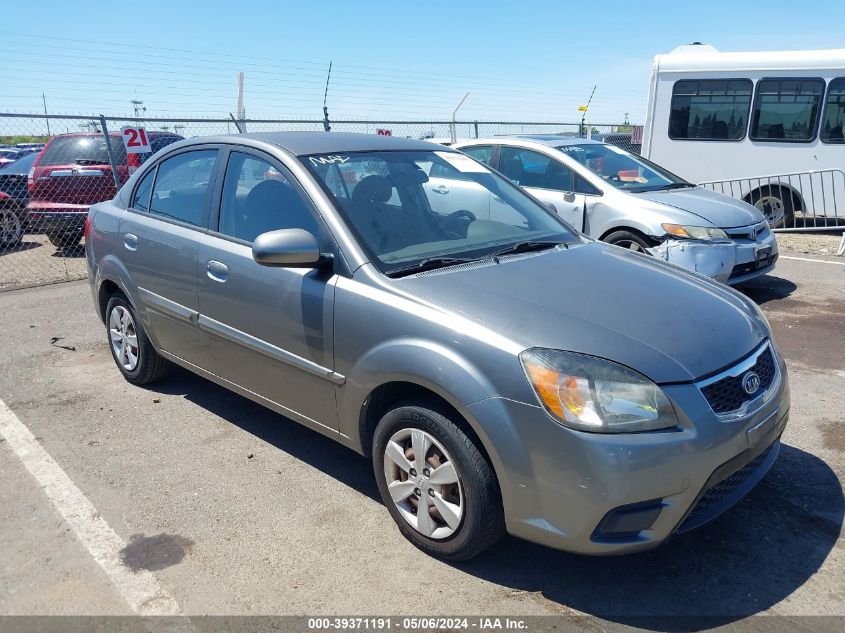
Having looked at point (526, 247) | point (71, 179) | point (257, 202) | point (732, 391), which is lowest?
point (732, 391)

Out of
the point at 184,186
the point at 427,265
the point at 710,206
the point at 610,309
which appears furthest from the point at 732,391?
the point at 710,206

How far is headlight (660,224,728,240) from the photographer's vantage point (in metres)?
6.75

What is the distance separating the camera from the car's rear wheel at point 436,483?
9.14 feet

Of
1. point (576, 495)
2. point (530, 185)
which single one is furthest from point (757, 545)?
point (530, 185)

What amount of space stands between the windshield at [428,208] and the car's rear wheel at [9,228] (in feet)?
30.0

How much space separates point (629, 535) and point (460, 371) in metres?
0.84

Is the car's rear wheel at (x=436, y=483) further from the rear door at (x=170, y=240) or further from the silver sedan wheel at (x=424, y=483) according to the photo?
the rear door at (x=170, y=240)

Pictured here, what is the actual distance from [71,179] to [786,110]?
10.6m

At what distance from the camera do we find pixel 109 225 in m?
4.90

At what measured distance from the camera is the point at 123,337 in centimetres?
505

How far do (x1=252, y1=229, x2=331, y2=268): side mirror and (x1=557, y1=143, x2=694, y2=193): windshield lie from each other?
15.9 feet

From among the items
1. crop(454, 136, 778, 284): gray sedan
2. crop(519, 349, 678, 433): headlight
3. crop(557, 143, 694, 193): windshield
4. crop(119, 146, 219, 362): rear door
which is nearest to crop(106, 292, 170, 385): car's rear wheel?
crop(119, 146, 219, 362): rear door

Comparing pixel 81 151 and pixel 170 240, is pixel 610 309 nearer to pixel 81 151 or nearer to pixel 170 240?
pixel 170 240

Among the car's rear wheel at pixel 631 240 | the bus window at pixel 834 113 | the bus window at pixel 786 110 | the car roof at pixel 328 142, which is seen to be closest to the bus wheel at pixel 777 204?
the bus window at pixel 786 110
